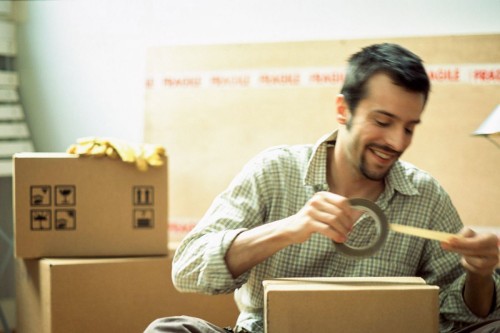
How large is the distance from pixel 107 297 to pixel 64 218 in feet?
0.98

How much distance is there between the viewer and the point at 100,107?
316cm

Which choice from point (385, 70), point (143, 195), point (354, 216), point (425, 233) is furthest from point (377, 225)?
point (143, 195)

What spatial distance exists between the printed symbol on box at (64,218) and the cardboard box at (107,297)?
0.11 meters

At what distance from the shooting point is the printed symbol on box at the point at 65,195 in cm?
244

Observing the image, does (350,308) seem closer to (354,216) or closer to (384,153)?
(354,216)

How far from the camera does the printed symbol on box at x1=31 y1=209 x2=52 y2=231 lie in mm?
2441

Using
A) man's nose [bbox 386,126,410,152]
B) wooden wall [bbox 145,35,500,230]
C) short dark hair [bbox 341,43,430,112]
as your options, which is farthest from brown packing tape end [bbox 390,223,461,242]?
wooden wall [bbox 145,35,500,230]

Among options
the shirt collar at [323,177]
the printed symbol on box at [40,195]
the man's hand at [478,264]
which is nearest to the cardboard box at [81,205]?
the printed symbol on box at [40,195]

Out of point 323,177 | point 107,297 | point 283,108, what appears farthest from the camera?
point 283,108

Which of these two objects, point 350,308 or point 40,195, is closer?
point 350,308

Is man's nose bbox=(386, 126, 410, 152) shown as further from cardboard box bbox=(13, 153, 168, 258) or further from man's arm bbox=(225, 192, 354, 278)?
cardboard box bbox=(13, 153, 168, 258)

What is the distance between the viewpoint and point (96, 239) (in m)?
2.47

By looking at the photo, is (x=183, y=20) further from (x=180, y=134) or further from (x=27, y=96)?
(x=27, y=96)

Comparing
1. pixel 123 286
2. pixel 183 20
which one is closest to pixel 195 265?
pixel 123 286
